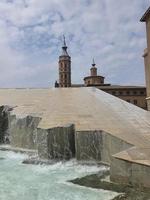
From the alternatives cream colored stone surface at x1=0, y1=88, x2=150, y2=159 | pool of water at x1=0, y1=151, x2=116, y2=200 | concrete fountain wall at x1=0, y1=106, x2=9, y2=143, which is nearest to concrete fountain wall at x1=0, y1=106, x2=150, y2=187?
cream colored stone surface at x1=0, y1=88, x2=150, y2=159

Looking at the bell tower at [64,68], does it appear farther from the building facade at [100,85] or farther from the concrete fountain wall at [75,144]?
the concrete fountain wall at [75,144]

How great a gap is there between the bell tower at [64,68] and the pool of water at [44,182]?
5929cm

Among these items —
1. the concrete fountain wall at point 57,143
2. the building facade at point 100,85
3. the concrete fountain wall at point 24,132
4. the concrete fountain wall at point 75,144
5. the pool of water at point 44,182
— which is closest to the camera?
the pool of water at point 44,182

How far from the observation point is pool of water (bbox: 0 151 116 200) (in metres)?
5.41

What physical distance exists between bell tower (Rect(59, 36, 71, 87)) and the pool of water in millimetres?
59285

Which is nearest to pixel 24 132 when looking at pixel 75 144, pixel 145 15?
pixel 75 144

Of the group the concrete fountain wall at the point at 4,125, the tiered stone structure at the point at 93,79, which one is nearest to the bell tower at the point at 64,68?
the tiered stone structure at the point at 93,79

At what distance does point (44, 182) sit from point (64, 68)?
61.9m

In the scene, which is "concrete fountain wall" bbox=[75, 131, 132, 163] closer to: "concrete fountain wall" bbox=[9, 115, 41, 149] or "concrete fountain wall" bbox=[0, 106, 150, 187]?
"concrete fountain wall" bbox=[0, 106, 150, 187]

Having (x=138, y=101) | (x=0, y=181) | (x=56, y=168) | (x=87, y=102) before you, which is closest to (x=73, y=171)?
(x=56, y=168)

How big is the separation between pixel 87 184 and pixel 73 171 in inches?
41.8

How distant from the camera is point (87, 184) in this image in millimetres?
6059

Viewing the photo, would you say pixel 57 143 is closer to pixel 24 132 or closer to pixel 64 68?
pixel 24 132

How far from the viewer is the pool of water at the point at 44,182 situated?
5410mm
